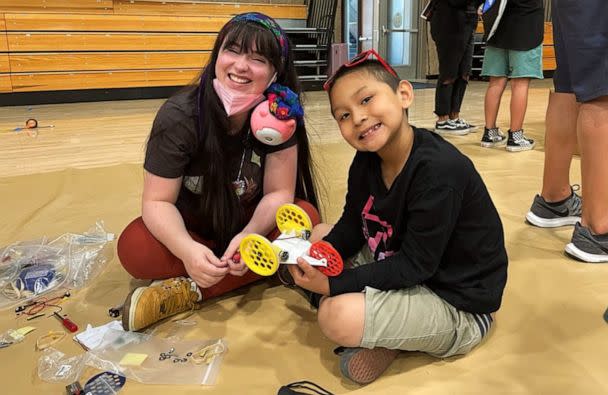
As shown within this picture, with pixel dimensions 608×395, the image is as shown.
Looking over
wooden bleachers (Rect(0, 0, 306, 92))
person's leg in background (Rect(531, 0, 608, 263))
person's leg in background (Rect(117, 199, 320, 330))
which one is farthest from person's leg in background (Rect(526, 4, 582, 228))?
wooden bleachers (Rect(0, 0, 306, 92))

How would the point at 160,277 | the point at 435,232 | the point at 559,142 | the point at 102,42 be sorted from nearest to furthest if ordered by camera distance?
the point at 435,232 < the point at 160,277 < the point at 559,142 < the point at 102,42

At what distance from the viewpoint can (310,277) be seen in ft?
2.89

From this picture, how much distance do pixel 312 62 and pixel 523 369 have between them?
5.94m

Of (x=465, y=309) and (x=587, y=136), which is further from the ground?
(x=587, y=136)

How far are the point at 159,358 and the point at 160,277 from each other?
26 centimetres

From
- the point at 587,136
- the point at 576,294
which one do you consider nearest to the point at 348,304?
the point at 576,294

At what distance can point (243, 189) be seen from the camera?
1228mm

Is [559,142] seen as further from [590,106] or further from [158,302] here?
[158,302]

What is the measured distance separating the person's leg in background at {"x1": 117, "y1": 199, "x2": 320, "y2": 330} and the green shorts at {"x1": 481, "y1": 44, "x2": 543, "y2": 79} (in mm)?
1751

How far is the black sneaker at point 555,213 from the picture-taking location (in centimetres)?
157

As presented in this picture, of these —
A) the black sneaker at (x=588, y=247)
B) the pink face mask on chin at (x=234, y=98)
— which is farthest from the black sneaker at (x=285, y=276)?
the black sneaker at (x=588, y=247)

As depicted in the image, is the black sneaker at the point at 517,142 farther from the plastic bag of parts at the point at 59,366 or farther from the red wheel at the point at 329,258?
the plastic bag of parts at the point at 59,366

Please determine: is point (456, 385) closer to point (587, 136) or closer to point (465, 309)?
point (465, 309)

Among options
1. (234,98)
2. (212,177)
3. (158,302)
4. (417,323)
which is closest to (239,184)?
(212,177)
